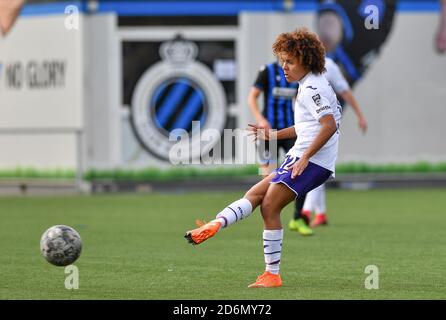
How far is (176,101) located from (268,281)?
1439 centimetres

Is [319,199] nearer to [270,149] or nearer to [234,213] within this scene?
[270,149]

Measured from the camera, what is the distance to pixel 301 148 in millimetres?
9430

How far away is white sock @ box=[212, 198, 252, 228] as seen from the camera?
9.30 m

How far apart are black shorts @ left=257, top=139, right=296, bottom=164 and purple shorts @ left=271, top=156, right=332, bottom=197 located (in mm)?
4727

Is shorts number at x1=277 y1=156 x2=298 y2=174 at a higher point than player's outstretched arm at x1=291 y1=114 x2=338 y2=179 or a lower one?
lower

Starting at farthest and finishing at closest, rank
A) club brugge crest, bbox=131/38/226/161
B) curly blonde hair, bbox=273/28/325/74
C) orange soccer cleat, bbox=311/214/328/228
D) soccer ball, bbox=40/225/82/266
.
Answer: club brugge crest, bbox=131/38/226/161 → orange soccer cleat, bbox=311/214/328/228 → soccer ball, bbox=40/225/82/266 → curly blonde hair, bbox=273/28/325/74

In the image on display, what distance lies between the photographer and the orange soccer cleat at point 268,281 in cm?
940

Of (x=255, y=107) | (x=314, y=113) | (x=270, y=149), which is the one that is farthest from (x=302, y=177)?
(x=270, y=149)

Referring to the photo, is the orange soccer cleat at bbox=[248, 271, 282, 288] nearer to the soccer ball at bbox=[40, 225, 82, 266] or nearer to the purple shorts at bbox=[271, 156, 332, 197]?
the purple shorts at bbox=[271, 156, 332, 197]

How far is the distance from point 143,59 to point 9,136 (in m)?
3.22

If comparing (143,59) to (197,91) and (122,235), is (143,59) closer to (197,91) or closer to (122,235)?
(197,91)

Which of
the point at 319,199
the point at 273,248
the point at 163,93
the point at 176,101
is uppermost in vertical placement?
the point at 273,248

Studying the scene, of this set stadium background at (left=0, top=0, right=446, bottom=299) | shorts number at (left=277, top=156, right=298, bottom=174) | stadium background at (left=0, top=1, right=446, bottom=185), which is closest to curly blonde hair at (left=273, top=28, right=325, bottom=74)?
shorts number at (left=277, top=156, right=298, bottom=174)
